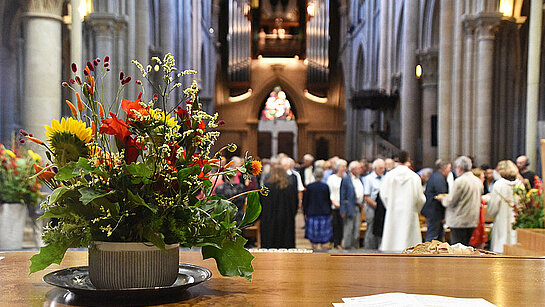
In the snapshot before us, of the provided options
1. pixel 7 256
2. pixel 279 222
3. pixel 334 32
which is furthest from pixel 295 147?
pixel 7 256

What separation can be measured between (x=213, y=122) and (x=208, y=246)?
1.00 feet

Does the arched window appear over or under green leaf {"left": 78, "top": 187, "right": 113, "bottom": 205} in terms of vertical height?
over

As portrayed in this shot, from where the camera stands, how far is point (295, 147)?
94.0 ft

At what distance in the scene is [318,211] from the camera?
7520mm

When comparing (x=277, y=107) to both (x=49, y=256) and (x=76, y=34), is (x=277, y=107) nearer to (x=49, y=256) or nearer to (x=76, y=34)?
(x=76, y=34)

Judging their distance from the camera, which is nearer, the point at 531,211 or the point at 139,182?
the point at 139,182

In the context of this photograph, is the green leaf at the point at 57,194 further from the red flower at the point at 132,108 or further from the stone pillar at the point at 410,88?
the stone pillar at the point at 410,88

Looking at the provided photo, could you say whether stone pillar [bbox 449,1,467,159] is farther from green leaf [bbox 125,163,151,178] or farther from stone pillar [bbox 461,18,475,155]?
green leaf [bbox 125,163,151,178]

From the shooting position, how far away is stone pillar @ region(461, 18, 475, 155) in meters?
10.7

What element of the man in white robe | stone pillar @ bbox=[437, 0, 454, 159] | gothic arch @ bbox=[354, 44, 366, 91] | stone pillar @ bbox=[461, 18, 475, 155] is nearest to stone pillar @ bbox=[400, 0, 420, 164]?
stone pillar @ bbox=[437, 0, 454, 159]

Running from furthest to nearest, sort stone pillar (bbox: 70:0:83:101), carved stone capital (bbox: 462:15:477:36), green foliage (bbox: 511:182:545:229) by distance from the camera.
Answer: carved stone capital (bbox: 462:15:477:36) → stone pillar (bbox: 70:0:83:101) → green foliage (bbox: 511:182:545:229)

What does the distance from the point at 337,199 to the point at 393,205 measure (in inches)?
54.7

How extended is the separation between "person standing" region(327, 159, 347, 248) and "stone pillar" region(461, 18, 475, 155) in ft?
12.0

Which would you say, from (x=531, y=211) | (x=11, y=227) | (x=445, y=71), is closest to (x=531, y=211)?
(x=531, y=211)
